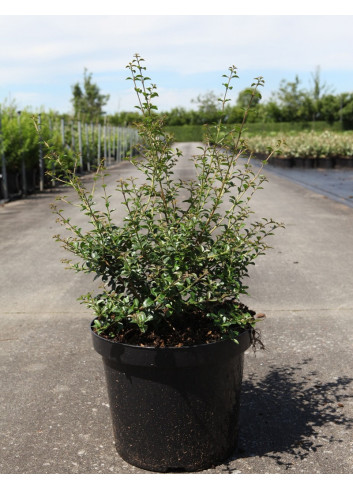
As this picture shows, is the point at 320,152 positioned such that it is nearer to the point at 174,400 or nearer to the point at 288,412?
the point at 288,412

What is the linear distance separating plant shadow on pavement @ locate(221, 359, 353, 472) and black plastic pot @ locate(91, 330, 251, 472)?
0.73ft

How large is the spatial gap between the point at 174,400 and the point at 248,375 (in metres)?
1.25

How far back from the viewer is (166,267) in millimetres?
2641

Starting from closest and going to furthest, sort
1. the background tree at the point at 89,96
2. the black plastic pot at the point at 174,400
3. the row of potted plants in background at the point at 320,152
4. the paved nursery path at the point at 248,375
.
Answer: the black plastic pot at the point at 174,400, the paved nursery path at the point at 248,375, the row of potted plants in background at the point at 320,152, the background tree at the point at 89,96

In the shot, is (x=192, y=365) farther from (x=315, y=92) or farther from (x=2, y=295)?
(x=315, y=92)

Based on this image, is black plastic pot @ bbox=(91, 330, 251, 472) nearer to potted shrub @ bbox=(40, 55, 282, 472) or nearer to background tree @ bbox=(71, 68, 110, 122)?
potted shrub @ bbox=(40, 55, 282, 472)

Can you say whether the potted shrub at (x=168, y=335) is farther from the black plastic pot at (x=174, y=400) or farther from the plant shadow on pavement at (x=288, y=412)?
the plant shadow on pavement at (x=288, y=412)

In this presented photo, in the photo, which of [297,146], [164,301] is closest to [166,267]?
[164,301]

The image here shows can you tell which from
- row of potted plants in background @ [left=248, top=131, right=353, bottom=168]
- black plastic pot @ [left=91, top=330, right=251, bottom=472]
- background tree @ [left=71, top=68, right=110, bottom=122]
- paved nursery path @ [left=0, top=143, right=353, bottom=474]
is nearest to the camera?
black plastic pot @ [left=91, top=330, right=251, bottom=472]

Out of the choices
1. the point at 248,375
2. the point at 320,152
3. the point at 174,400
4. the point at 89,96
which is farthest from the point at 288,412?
the point at 89,96

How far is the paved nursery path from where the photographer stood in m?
2.80

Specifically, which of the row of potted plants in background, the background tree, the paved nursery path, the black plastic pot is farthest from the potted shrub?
the background tree

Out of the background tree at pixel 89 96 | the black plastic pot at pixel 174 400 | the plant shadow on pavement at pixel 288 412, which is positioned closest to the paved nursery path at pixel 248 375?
the plant shadow on pavement at pixel 288 412

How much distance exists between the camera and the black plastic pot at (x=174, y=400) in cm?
250
